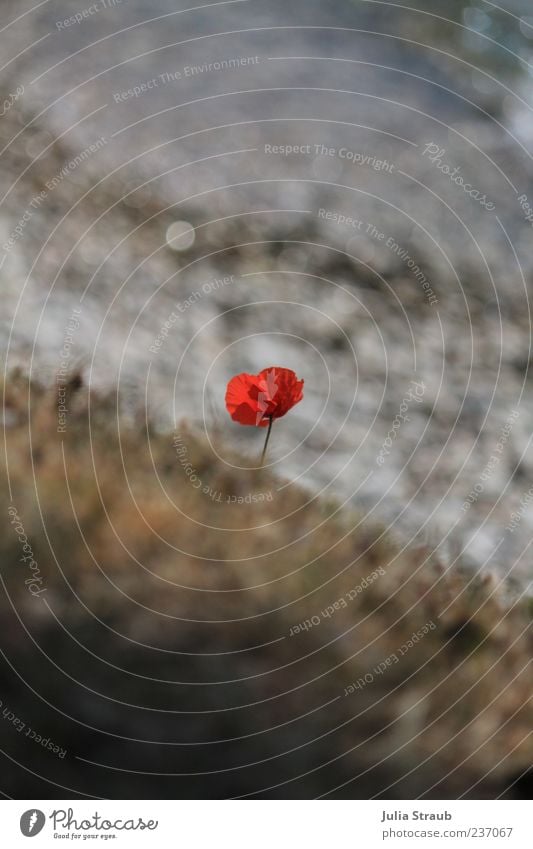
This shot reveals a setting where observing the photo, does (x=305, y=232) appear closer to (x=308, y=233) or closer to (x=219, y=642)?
(x=308, y=233)

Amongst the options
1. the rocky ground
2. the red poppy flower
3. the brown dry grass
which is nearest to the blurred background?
the rocky ground

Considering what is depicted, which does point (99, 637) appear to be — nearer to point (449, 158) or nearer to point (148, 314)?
point (148, 314)

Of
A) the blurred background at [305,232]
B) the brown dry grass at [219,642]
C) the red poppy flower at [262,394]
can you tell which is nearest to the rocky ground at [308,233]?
the blurred background at [305,232]

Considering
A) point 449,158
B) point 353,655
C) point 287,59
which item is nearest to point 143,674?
point 353,655

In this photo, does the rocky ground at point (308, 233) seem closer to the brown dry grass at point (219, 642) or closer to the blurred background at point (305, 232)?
the blurred background at point (305, 232)

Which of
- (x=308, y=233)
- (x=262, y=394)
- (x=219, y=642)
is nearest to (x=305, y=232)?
(x=308, y=233)
